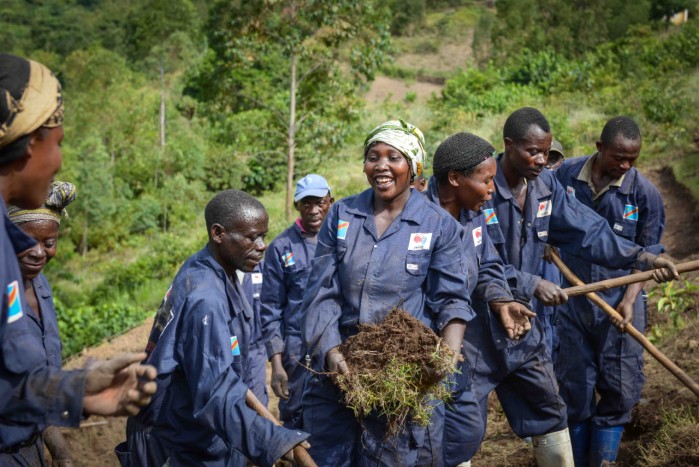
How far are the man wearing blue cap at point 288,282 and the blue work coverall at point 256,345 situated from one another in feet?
0.20

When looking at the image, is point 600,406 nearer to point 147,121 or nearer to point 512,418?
point 512,418

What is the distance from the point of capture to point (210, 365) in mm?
3336

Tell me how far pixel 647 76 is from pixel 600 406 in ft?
65.8

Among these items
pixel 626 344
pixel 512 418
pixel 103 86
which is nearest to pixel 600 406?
pixel 626 344

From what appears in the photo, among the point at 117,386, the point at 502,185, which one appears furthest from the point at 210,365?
the point at 502,185

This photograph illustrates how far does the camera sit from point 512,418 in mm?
4707

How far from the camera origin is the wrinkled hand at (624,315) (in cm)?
507

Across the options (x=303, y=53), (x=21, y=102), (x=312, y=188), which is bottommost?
(x=312, y=188)

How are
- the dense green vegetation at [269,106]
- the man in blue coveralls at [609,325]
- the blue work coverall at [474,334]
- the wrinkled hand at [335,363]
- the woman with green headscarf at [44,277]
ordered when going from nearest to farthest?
the wrinkled hand at [335,363] < the woman with green headscarf at [44,277] < the blue work coverall at [474,334] < the man in blue coveralls at [609,325] < the dense green vegetation at [269,106]

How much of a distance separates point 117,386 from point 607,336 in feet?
12.3

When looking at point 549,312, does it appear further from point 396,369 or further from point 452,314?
point 396,369

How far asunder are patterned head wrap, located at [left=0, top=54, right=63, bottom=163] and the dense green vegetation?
35.1ft

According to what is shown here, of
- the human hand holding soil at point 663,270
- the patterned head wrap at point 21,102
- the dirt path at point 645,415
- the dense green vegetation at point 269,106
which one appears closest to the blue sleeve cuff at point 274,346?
the dirt path at point 645,415

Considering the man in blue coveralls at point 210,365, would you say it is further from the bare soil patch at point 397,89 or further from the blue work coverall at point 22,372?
the bare soil patch at point 397,89
